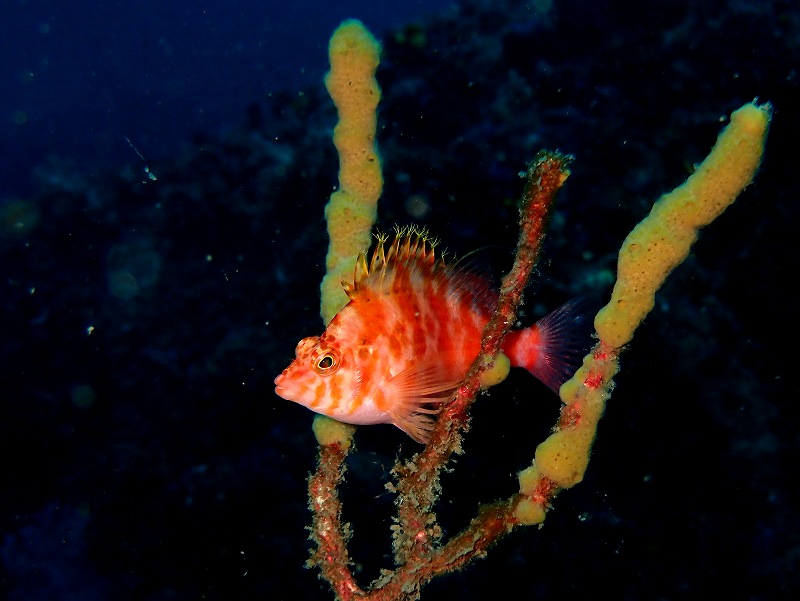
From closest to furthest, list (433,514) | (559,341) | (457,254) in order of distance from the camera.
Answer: (433,514)
(559,341)
(457,254)

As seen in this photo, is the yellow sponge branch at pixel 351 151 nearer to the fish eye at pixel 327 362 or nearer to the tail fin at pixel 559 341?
the fish eye at pixel 327 362

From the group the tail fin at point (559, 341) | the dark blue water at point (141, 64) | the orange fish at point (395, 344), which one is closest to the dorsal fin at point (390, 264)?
the orange fish at point (395, 344)

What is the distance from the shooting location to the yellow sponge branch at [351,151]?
9.35 ft

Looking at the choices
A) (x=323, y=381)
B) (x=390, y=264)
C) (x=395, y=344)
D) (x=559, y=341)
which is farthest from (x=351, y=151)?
(x=559, y=341)

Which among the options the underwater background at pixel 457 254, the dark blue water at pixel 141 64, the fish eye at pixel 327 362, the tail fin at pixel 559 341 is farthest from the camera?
the dark blue water at pixel 141 64

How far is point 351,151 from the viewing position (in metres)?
3.06

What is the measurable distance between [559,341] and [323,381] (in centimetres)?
151

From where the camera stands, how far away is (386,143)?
7844 mm

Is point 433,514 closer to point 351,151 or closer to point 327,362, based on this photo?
point 327,362

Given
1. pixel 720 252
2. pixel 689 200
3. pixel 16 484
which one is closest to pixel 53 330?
pixel 16 484

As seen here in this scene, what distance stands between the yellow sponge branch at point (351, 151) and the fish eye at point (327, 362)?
1.27 feet

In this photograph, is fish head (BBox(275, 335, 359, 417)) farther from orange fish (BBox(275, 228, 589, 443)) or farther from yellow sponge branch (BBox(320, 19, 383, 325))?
yellow sponge branch (BBox(320, 19, 383, 325))

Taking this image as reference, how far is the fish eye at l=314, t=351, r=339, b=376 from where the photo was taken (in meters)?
2.98

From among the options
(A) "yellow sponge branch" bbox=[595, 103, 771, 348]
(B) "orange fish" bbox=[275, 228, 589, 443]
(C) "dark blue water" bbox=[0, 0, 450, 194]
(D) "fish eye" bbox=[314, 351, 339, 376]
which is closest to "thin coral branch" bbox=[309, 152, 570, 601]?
(B) "orange fish" bbox=[275, 228, 589, 443]
